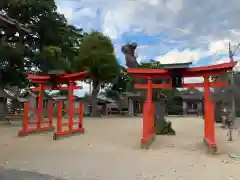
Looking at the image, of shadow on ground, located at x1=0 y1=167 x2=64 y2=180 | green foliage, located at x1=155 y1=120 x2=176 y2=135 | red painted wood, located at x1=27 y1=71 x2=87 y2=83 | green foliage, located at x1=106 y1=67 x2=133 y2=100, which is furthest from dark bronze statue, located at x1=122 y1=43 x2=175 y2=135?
green foliage, located at x1=106 y1=67 x2=133 y2=100

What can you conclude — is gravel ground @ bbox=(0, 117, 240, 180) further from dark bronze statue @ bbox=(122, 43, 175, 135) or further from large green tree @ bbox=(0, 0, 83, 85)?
large green tree @ bbox=(0, 0, 83, 85)

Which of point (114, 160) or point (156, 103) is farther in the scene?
point (156, 103)

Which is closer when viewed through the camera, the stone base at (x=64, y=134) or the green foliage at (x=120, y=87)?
the stone base at (x=64, y=134)

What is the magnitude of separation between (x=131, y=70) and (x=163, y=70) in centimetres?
116

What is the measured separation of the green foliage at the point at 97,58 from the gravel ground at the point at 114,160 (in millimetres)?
17918

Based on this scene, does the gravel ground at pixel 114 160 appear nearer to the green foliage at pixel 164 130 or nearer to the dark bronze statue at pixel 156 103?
the green foliage at pixel 164 130

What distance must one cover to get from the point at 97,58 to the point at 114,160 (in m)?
21.4

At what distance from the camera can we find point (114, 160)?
7.82 metres

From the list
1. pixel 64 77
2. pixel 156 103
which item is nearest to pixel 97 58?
pixel 64 77

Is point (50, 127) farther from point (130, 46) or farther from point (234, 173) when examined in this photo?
point (234, 173)

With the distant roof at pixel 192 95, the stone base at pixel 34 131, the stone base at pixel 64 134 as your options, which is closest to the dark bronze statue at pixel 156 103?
the stone base at pixel 64 134

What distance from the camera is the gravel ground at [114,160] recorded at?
20.4 feet

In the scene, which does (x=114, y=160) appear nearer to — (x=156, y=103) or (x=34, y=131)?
(x=156, y=103)

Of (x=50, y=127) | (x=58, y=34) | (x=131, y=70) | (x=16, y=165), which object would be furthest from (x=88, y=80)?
(x=16, y=165)
